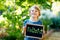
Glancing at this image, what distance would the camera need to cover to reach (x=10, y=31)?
1.59 metres

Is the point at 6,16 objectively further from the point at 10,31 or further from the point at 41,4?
the point at 41,4

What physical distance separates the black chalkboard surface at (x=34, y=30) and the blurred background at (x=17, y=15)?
5cm

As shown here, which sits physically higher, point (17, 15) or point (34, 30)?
point (17, 15)

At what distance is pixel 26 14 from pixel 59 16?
10.0 inches

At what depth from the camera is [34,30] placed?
1.55m

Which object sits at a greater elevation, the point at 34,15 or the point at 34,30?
the point at 34,15

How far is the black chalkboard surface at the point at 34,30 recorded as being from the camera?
1.54m

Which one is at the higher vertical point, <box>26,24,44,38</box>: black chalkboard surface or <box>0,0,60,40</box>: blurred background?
<box>0,0,60,40</box>: blurred background

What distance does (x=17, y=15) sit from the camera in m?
1.60

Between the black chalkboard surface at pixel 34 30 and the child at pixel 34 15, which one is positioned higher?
the child at pixel 34 15

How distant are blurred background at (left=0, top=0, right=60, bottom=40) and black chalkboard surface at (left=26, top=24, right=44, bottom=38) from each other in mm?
54

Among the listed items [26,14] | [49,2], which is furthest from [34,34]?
[49,2]

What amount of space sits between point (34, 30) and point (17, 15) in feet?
0.60

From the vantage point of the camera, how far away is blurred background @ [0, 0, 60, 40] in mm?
1552
